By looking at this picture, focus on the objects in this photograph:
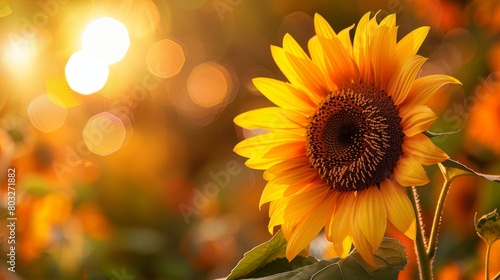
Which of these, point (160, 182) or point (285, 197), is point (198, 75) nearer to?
point (160, 182)

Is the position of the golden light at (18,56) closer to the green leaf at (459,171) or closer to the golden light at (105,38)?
the golden light at (105,38)

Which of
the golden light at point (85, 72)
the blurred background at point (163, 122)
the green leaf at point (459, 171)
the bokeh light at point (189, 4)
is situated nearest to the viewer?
the green leaf at point (459, 171)

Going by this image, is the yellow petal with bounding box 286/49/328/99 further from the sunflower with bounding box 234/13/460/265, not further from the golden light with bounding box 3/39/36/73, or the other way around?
the golden light with bounding box 3/39/36/73

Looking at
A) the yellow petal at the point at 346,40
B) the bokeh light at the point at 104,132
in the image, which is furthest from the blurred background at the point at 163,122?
the yellow petal at the point at 346,40

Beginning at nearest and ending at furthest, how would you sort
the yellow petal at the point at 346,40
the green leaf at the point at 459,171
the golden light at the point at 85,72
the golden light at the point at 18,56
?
the green leaf at the point at 459,171 < the yellow petal at the point at 346,40 < the golden light at the point at 18,56 < the golden light at the point at 85,72

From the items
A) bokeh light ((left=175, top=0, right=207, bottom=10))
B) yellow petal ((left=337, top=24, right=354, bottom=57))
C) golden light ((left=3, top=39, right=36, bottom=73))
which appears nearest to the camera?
yellow petal ((left=337, top=24, right=354, bottom=57))

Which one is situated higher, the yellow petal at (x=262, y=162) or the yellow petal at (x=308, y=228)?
the yellow petal at (x=262, y=162)

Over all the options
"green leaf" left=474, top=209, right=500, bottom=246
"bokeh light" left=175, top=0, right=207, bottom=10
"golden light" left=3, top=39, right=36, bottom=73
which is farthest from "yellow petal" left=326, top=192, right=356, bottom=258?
"bokeh light" left=175, top=0, right=207, bottom=10

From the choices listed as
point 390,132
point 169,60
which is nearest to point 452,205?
point 390,132
